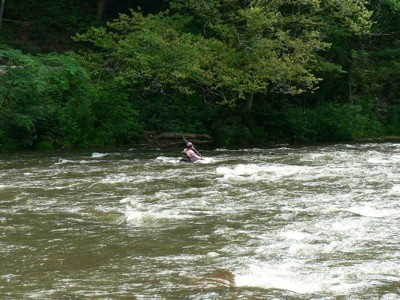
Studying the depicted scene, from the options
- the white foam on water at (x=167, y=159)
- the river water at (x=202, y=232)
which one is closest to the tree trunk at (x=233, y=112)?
the white foam on water at (x=167, y=159)

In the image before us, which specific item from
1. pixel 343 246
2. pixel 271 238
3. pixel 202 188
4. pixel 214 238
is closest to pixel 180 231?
pixel 214 238

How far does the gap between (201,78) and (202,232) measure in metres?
15.4

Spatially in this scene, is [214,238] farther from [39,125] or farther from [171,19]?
[171,19]

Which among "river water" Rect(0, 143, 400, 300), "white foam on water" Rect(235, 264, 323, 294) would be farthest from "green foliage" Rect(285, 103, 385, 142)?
"white foam on water" Rect(235, 264, 323, 294)

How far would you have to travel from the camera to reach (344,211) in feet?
40.1

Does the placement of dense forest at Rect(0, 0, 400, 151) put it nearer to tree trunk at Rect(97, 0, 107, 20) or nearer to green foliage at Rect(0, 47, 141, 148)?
green foliage at Rect(0, 47, 141, 148)

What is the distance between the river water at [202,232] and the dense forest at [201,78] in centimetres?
637

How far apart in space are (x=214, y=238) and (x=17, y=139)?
16.1 metres

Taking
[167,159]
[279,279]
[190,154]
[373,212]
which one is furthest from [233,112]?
[279,279]

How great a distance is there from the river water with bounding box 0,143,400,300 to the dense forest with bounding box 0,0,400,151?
637 cm

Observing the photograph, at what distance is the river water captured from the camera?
7988 millimetres

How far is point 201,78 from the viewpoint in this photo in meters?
25.6

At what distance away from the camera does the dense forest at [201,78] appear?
25250mm

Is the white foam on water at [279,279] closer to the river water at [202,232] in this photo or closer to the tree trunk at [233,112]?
the river water at [202,232]
